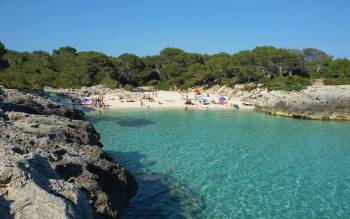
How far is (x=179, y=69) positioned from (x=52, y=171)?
235 feet

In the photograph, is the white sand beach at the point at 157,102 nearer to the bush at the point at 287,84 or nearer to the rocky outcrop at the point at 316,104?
the bush at the point at 287,84

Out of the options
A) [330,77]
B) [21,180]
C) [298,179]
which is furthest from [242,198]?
[330,77]

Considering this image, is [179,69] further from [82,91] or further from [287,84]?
[287,84]

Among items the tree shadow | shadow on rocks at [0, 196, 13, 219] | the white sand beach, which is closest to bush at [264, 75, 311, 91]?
the white sand beach

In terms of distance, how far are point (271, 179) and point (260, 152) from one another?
19.9 feet

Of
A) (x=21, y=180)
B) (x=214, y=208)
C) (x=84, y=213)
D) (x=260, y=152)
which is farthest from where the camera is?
(x=260, y=152)

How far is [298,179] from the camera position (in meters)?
17.4

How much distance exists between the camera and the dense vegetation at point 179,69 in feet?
212

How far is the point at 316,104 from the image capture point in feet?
137

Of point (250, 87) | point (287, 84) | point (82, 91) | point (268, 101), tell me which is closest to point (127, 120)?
point (268, 101)

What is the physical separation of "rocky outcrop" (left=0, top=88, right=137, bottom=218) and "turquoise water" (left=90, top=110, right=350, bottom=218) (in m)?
2.04

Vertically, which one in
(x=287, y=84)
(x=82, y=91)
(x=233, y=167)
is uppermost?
(x=287, y=84)

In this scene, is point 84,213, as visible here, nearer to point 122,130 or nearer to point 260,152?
point 260,152

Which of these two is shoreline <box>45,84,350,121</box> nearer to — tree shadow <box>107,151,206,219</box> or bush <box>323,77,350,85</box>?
bush <box>323,77,350,85</box>
